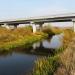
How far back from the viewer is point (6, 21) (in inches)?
3750

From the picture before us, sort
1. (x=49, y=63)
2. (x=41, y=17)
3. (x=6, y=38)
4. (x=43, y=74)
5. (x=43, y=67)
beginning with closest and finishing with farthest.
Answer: (x=43, y=74) < (x=43, y=67) < (x=49, y=63) < (x=6, y=38) < (x=41, y=17)

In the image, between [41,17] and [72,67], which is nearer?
[72,67]

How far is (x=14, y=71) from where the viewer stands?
21.9 m

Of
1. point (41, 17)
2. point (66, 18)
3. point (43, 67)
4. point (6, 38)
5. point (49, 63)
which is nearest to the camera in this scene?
point (43, 67)

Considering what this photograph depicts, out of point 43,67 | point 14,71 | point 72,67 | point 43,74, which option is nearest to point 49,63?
point 43,67

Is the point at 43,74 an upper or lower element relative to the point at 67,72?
lower

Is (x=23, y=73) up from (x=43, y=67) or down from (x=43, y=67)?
down

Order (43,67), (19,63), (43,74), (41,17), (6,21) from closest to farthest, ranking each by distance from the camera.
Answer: (43,74) < (43,67) < (19,63) < (41,17) < (6,21)

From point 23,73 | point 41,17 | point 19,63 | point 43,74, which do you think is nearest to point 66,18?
point 41,17

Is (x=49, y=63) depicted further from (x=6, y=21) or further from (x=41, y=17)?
(x=6, y=21)

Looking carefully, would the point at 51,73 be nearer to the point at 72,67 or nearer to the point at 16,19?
the point at 72,67

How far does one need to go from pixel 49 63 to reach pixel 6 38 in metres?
33.1

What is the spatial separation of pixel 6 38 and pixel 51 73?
35920mm

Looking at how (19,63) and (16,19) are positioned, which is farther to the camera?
(16,19)
